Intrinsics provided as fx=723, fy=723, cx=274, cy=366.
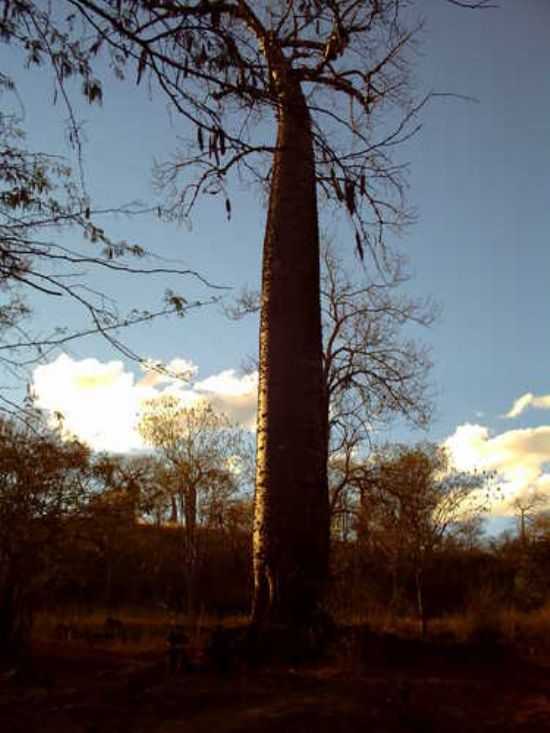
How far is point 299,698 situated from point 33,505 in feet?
15.5

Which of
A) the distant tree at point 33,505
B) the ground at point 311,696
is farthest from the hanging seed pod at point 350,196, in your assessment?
the distant tree at point 33,505

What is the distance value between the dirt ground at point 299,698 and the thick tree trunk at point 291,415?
0.50 meters

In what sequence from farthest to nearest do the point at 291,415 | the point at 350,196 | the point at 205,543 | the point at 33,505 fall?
the point at 205,543
the point at 33,505
the point at 291,415
the point at 350,196

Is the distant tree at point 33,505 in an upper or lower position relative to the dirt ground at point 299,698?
upper

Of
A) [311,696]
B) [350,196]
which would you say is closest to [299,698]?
[311,696]

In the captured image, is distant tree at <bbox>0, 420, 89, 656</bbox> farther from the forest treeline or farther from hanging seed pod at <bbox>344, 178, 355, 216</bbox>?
hanging seed pod at <bbox>344, 178, 355, 216</bbox>

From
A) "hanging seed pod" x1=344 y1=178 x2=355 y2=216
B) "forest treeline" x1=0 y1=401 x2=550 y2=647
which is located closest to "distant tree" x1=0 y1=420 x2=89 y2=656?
"forest treeline" x1=0 y1=401 x2=550 y2=647

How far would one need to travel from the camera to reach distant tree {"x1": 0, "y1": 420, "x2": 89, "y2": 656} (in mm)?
6586

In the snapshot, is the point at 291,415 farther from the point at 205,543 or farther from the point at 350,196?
the point at 205,543

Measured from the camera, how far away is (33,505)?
6766 millimetres

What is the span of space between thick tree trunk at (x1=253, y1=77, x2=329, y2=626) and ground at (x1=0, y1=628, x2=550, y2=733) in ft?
1.47

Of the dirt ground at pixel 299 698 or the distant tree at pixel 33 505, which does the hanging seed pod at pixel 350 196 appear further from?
the distant tree at pixel 33 505

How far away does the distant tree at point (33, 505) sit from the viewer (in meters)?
6.59

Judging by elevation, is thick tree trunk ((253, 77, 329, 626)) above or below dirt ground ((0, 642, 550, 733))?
above
